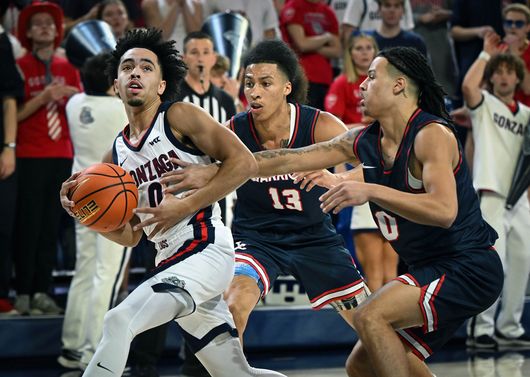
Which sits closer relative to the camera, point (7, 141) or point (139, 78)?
point (139, 78)

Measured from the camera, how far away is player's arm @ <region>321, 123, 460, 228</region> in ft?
14.0

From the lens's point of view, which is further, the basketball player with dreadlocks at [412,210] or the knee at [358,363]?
the knee at [358,363]

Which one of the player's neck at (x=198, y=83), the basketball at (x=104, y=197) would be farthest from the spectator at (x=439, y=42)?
the basketball at (x=104, y=197)

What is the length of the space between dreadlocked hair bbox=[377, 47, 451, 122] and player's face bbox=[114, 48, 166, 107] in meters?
1.08

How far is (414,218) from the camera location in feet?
14.4

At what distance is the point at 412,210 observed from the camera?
4336mm

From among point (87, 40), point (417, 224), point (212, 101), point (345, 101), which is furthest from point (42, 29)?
point (417, 224)

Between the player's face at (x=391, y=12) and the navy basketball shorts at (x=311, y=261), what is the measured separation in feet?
11.5

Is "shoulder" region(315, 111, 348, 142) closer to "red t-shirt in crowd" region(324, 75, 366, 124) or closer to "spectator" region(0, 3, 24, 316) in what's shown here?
"red t-shirt in crowd" region(324, 75, 366, 124)

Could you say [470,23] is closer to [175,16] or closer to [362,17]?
[362,17]

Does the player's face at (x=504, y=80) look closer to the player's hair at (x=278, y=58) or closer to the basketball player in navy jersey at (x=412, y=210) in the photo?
the player's hair at (x=278, y=58)

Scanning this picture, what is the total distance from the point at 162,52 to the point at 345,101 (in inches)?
125

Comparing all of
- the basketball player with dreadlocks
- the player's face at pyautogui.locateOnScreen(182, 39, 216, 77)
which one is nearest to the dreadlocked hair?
the basketball player with dreadlocks

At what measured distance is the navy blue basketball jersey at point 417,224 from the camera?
15.3 feet
